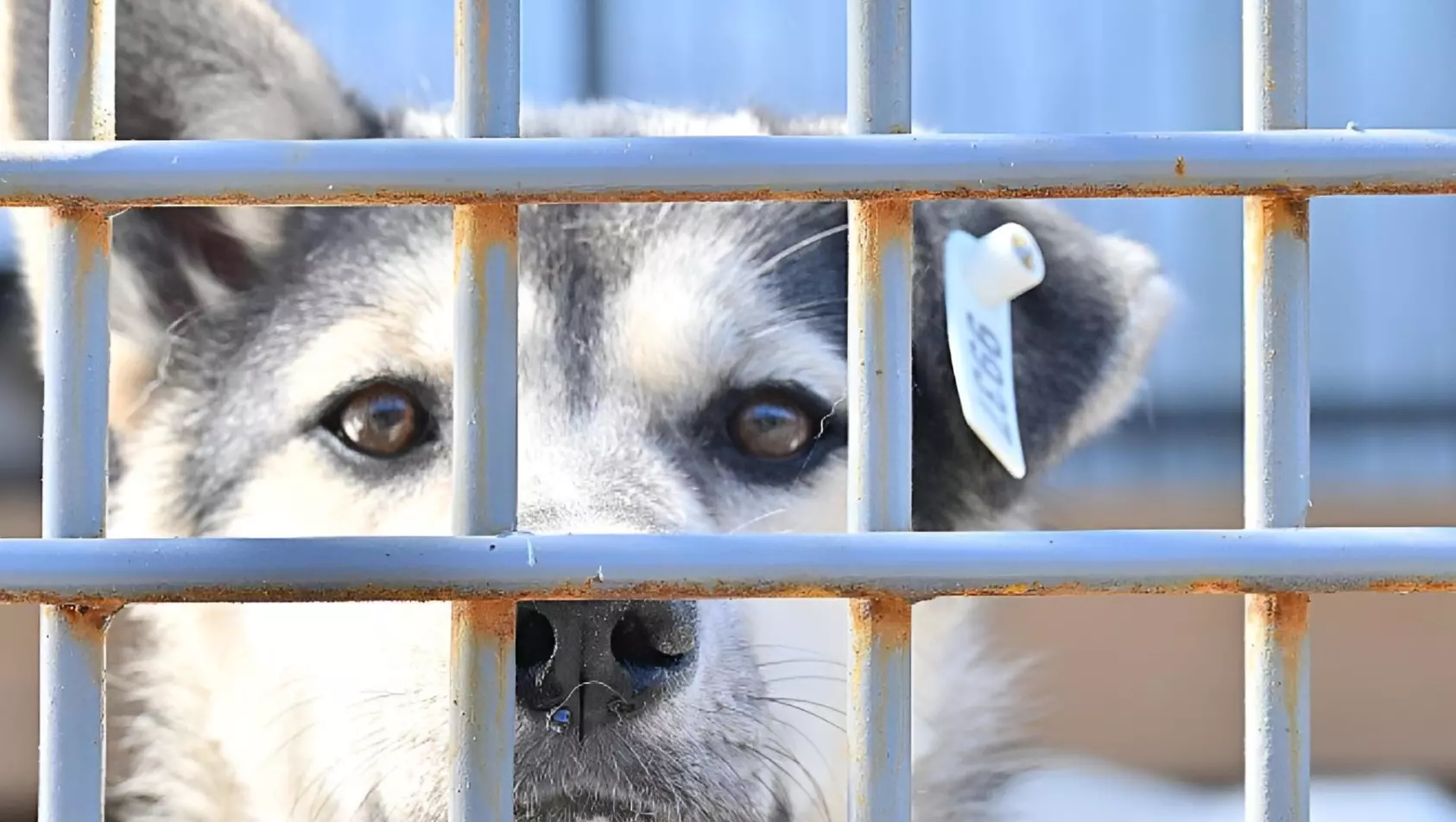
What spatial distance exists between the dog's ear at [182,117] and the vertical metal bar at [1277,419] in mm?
986

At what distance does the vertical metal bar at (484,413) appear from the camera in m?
0.66

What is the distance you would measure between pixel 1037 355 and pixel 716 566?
1.22m

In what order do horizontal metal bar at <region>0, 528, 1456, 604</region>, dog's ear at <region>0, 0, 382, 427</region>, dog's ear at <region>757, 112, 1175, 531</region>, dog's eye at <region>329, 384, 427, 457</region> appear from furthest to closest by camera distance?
dog's ear at <region>757, 112, 1175, 531</region> → dog's eye at <region>329, 384, 427, 457</region> → dog's ear at <region>0, 0, 382, 427</region> → horizontal metal bar at <region>0, 528, 1456, 604</region>

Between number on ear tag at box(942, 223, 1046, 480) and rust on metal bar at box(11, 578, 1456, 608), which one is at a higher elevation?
number on ear tag at box(942, 223, 1046, 480)

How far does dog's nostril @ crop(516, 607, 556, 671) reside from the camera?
1035 mm

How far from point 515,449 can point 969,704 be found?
1.40m

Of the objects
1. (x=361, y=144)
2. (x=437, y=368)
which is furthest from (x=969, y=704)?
(x=361, y=144)

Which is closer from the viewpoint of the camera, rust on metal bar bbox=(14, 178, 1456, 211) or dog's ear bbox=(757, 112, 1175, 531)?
rust on metal bar bbox=(14, 178, 1456, 211)

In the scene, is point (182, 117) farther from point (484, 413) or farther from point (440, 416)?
point (484, 413)

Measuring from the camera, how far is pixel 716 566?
63 cm

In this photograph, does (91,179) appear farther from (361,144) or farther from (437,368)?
(437,368)

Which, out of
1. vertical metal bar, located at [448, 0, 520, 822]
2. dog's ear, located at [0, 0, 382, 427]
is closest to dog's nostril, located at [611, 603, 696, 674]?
vertical metal bar, located at [448, 0, 520, 822]

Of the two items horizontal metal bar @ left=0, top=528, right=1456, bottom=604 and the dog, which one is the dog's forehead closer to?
the dog

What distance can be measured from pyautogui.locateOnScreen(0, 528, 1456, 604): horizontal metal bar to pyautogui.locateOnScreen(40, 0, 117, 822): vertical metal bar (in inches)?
1.0
